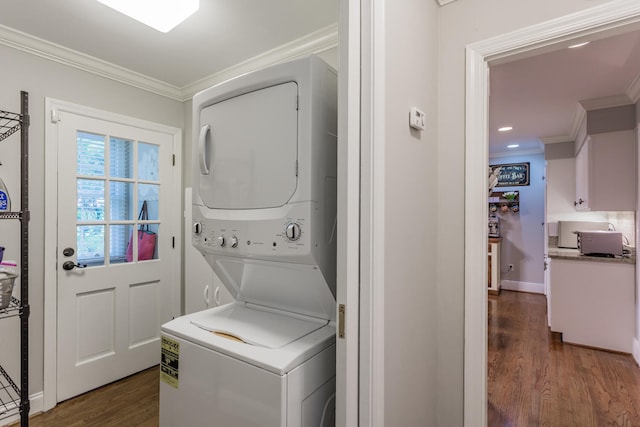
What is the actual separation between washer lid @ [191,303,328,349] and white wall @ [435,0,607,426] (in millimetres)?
596

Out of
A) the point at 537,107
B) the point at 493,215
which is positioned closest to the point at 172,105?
the point at 537,107

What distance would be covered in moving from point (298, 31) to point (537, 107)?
2734mm

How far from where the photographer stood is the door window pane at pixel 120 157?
2406mm

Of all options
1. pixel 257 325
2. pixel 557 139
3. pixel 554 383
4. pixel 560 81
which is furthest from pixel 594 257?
pixel 257 325

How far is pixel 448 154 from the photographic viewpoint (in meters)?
1.45

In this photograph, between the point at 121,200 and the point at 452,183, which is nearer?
the point at 452,183

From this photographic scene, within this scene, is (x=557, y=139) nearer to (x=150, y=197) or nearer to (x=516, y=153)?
(x=516, y=153)

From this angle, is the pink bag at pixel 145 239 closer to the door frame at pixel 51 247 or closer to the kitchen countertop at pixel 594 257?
the door frame at pixel 51 247

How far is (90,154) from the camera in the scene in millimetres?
2299

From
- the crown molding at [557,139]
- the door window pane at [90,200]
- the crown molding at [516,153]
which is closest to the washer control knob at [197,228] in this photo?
the door window pane at [90,200]

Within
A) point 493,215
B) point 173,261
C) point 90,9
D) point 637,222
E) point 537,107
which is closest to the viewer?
point 90,9

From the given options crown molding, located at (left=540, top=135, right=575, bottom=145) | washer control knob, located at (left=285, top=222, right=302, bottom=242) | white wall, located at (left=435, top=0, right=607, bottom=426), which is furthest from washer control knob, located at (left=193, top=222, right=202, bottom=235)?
crown molding, located at (left=540, top=135, right=575, bottom=145)

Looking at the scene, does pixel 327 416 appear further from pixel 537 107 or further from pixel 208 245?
pixel 537 107

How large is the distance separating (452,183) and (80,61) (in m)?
2.48
